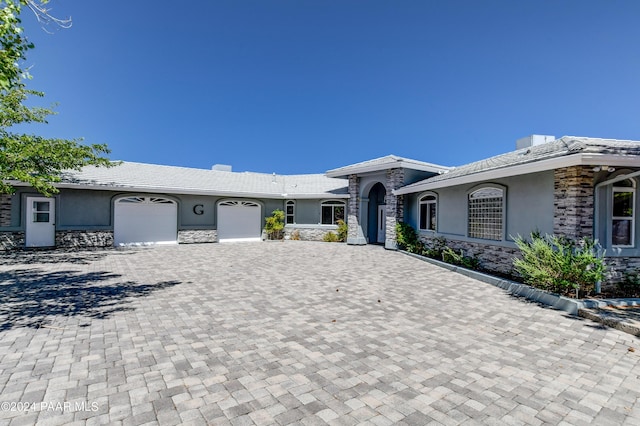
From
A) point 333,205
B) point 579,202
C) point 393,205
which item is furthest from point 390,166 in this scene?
point 579,202

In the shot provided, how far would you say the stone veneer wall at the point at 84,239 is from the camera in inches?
589

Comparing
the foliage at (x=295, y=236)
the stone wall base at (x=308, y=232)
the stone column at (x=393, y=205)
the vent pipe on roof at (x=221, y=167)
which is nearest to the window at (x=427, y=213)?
the stone column at (x=393, y=205)

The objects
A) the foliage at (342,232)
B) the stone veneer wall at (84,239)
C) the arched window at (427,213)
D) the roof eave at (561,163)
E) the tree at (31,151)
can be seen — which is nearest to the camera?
the roof eave at (561,163)

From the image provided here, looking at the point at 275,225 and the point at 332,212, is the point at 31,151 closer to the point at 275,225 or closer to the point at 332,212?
the point at 275,225

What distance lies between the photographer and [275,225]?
20062 millimetres

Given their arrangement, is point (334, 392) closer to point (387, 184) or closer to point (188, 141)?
point (387, 184)

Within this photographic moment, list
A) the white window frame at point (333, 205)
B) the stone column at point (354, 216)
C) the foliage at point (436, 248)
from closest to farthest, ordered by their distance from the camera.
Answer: the foliage at point (436, 248)
the stone column at point (354, 216)
the white window frame at point (333, 205)

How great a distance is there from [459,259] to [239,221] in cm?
1408

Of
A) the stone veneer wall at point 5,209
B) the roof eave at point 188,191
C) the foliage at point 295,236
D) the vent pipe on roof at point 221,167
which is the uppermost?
the vent pipe on roof at point 221,167

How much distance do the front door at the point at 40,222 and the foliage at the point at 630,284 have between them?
73.3 feet

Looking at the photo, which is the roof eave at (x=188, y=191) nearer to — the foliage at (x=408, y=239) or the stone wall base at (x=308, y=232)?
the stone wall base at (x=308, y=232)

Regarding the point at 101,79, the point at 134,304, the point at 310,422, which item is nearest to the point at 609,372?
the point at 310,422

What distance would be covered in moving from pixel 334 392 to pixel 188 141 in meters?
30.3

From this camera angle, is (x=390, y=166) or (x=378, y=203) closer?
(x=390, y=166)
